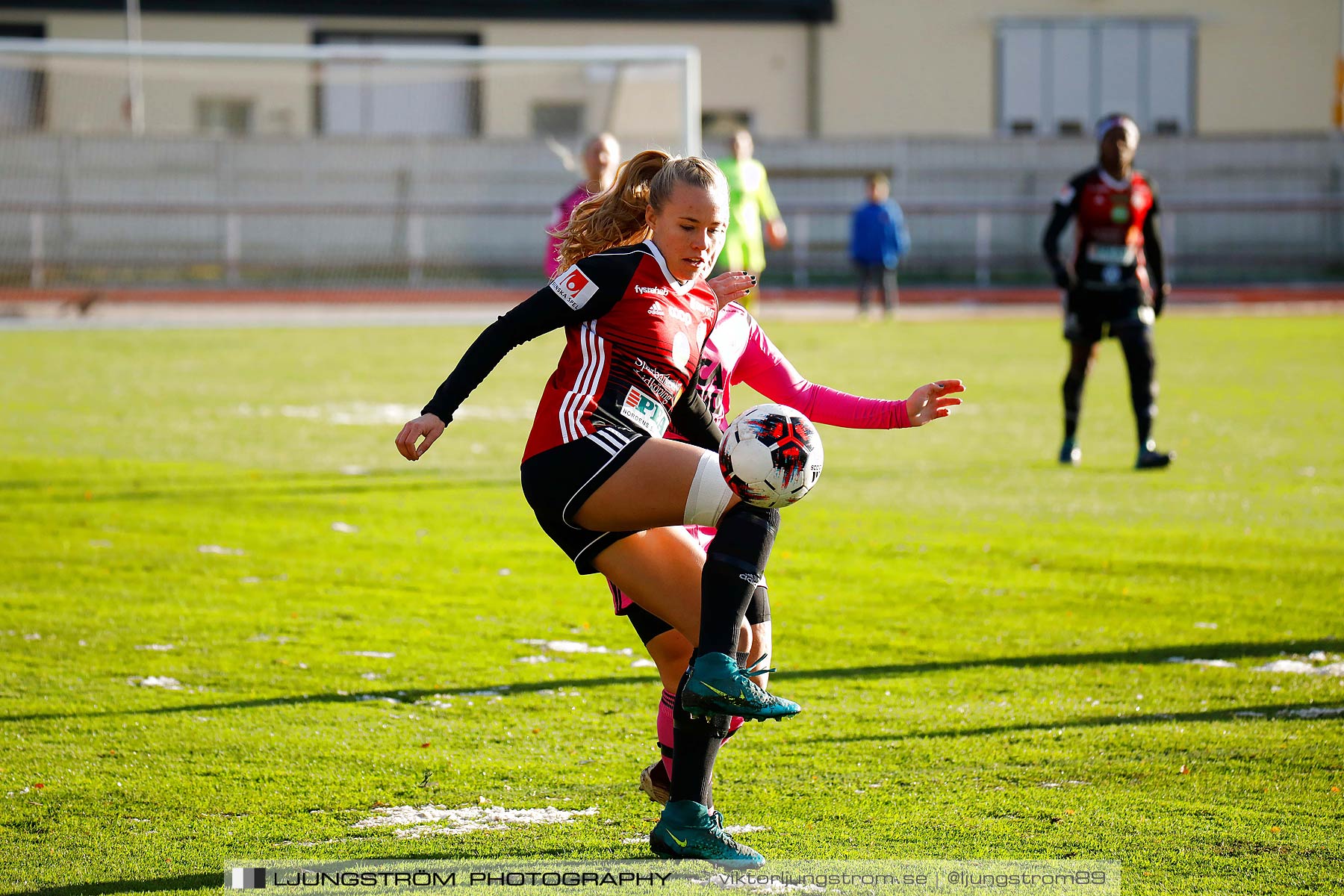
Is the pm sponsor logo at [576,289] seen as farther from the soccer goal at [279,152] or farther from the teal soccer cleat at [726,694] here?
the soccer goal at [279,152]

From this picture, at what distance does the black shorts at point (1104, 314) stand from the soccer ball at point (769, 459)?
721cm

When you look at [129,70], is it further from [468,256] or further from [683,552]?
[683,552]

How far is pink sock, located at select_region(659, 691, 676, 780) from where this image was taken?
3.76 metres

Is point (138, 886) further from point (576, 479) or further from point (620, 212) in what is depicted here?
point (620, 212)

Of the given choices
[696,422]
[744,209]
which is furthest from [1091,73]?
[696,422]

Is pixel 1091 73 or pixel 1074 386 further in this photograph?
pixel 1091 73

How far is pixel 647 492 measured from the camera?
345 centimetres

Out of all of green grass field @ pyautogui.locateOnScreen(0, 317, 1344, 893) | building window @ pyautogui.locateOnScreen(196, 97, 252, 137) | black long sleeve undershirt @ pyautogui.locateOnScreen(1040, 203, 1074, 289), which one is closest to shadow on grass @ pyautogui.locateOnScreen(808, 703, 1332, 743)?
green grass field @ pyautogui.locateOnScreen(0, 317, 1344, 893)

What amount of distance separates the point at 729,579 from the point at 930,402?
889 mm

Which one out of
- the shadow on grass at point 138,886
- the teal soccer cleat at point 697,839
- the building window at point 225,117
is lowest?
the shadow on grass at point 138,886

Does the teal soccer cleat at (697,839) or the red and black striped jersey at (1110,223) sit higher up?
the red and black striped jersey at (1110,223)

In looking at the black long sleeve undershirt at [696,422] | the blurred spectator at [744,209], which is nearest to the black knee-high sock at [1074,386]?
the blurred spectator at [744,209]

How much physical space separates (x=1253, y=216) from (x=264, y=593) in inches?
1128

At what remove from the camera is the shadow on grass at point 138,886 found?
334cm
